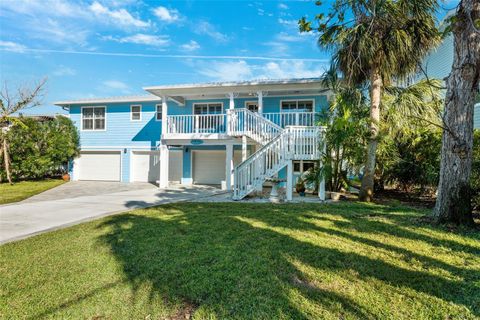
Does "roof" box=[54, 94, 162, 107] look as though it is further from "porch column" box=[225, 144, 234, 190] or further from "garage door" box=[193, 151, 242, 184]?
"porch column" box=[225, 144, 234, 190]

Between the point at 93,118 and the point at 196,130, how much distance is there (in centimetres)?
813

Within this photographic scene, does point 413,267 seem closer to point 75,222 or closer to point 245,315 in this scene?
point 245,315

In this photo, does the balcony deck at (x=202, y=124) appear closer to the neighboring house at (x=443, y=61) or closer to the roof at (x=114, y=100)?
the roof at (x=114, y=100)

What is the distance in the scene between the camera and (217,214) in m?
7.14

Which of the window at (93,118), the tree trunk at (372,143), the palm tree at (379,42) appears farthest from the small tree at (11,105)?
the tree trunk at (372,143)

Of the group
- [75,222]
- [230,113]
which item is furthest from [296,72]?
[75,222]

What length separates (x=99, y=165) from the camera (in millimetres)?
18031

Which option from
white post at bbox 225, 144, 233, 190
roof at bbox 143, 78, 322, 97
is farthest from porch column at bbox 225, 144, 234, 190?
roof at bbox 143, 78, 322, 97

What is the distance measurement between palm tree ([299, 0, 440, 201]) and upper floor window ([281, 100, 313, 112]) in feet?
16.6

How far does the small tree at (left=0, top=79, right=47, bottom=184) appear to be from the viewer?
48.3 feet

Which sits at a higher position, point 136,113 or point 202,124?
point 136,113

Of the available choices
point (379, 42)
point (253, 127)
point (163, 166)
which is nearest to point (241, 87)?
point (253, 127)

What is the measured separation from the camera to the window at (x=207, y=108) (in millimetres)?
16234

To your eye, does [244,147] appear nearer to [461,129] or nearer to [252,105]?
[252,105]
